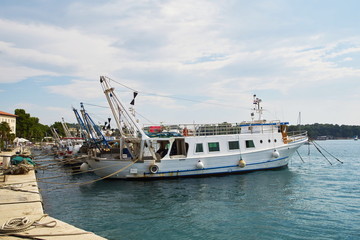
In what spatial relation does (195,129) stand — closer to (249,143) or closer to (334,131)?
(249,143)

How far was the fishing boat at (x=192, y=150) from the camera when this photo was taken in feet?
75.0

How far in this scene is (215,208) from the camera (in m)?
15.0

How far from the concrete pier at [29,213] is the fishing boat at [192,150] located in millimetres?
7621

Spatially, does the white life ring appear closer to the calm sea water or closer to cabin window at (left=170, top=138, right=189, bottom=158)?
the calm sea water

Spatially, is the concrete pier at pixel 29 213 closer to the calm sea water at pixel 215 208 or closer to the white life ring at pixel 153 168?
the calm sea water at pixel 215 208

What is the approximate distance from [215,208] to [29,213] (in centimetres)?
853

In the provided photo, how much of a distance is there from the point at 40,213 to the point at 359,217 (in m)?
13.1

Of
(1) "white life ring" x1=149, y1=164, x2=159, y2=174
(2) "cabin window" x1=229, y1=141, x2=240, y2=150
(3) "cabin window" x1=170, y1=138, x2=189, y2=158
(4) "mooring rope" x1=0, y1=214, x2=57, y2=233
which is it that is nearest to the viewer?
(4) "mooring rope" x1=0, y1=214, x2=57, y2=233

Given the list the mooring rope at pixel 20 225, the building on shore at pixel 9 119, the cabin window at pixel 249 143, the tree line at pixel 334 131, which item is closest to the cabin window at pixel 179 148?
the cabin window at pixel 249 143

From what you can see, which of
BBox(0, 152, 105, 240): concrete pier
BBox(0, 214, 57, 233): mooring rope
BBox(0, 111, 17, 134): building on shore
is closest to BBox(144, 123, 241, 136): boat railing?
BBox(0, 152, 105, 240): concrete pier

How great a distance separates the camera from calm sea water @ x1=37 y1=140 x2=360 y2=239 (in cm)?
1173

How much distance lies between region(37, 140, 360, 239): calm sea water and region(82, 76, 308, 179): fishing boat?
1028 millimetres

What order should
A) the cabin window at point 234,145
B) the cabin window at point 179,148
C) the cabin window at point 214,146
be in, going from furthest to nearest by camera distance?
the cabin window at point 234,145 < the cabin window at point 214,146 < the cabin window at point 179,148

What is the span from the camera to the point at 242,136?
2566 cm
